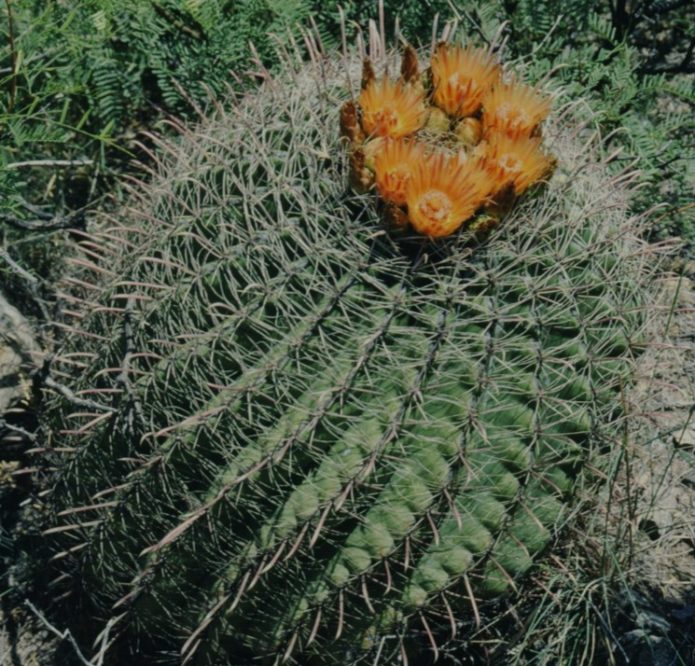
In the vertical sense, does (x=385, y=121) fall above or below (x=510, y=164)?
above

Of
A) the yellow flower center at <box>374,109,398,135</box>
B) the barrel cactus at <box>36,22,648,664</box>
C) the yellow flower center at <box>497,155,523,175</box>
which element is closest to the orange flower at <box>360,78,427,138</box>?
the yellow flower center at <box>374,109,398,135</box>

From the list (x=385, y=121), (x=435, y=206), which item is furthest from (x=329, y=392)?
(x=385, y=121)

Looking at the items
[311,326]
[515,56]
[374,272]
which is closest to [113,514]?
[311,326]

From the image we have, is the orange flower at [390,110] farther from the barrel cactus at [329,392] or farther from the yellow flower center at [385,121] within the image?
the barrel cactus at [329,392]

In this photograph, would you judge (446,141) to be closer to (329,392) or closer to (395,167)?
(395,167)

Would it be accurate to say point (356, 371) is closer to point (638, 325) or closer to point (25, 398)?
point (638, 325)

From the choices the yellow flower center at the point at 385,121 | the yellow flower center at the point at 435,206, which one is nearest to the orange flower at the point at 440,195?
the yellow flower center at the point at 435,206
